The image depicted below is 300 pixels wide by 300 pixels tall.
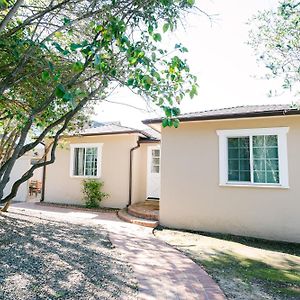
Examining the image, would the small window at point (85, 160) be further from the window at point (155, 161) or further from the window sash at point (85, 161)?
the window at point (155, 161)

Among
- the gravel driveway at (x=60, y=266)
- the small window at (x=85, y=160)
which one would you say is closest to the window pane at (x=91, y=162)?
the small window at (x=85, y=160)

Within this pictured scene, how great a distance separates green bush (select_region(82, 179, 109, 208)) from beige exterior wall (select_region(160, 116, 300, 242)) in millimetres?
4857

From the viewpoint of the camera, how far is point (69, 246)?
6992 mm

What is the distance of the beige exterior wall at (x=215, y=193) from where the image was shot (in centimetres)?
852

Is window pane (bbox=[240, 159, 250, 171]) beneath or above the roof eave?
beneath

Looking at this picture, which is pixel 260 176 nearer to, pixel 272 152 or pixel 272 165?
pixel 272 165

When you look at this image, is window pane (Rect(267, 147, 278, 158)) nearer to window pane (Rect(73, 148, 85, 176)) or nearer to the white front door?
the white front door

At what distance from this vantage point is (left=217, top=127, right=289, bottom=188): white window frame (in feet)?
28.2

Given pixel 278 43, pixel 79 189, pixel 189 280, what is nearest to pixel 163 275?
pixel 189 280

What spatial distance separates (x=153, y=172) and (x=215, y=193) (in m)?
5.49

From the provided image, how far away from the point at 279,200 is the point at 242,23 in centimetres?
561

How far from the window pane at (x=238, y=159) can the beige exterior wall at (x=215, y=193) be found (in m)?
0.44

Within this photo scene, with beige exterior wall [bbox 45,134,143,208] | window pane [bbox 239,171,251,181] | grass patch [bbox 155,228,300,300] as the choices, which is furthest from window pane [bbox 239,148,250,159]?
beige exterior wall [bbox 45,134,143,208]

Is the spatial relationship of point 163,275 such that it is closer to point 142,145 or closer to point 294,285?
point 294,285
